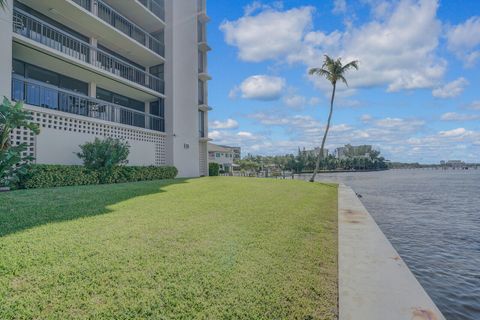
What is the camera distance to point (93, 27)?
48.6 feet

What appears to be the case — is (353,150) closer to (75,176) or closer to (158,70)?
(158,70)

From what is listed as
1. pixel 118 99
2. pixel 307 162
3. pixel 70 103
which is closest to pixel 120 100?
pixel 118 99

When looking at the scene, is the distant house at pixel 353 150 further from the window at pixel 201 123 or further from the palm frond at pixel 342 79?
the window at pixel 201 123

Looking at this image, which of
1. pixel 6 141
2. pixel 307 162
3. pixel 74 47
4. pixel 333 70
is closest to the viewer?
pixel 6 141

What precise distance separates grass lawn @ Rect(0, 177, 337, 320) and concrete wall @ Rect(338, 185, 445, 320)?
168 millimetres

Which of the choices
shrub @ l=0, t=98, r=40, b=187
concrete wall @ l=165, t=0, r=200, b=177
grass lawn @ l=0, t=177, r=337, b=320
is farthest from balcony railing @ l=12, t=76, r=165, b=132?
grass lawn @ l=0, t=177, r=337, b=320

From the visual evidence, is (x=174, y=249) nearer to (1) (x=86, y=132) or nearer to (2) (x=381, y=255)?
(2) (x=381, y=255)

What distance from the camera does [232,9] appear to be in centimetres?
1725

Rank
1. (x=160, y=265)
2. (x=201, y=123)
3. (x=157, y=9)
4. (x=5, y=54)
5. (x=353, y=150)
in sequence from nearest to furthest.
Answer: (x=160, y=265) → (x=5, y=54) → (x=157, y=9) → (x=201, y=123) → (x=353, y=150)

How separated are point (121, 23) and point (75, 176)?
38.8 ft

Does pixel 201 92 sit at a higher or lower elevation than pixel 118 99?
higher

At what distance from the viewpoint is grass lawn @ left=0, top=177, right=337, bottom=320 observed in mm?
2525

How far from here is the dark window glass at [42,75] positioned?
12.8 metres

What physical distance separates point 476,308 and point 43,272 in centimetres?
534
